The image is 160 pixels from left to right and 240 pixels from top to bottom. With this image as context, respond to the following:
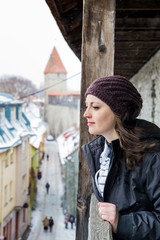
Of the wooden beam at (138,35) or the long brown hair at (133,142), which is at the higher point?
the wooden beam at (138,35)

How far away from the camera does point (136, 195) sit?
1.25 meters

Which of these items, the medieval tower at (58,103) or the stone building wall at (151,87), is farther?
the medieval tower at (58,103)

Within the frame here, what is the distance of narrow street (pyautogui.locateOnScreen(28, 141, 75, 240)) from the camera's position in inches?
533

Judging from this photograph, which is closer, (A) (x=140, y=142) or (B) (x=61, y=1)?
(A) (x=140, y=142)

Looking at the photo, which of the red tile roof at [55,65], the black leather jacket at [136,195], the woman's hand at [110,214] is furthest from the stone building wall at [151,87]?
the red tile roof at [55,65]

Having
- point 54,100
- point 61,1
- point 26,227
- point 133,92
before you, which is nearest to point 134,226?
point 133,92

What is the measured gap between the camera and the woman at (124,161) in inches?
46.9

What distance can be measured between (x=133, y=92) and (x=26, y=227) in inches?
580

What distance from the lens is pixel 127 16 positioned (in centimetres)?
288

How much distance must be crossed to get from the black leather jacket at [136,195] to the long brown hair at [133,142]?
25 millimetres

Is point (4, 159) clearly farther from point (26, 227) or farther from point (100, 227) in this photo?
point (100, 227)

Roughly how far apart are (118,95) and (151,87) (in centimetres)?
378

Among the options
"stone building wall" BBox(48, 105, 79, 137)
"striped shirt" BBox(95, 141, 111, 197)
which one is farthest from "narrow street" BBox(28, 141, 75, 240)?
"stone building wall" BBox(48, 105, 79, 137)

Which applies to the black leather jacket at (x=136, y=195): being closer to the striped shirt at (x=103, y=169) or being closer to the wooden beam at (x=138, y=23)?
the striped shirt at (x=103, y=169)
